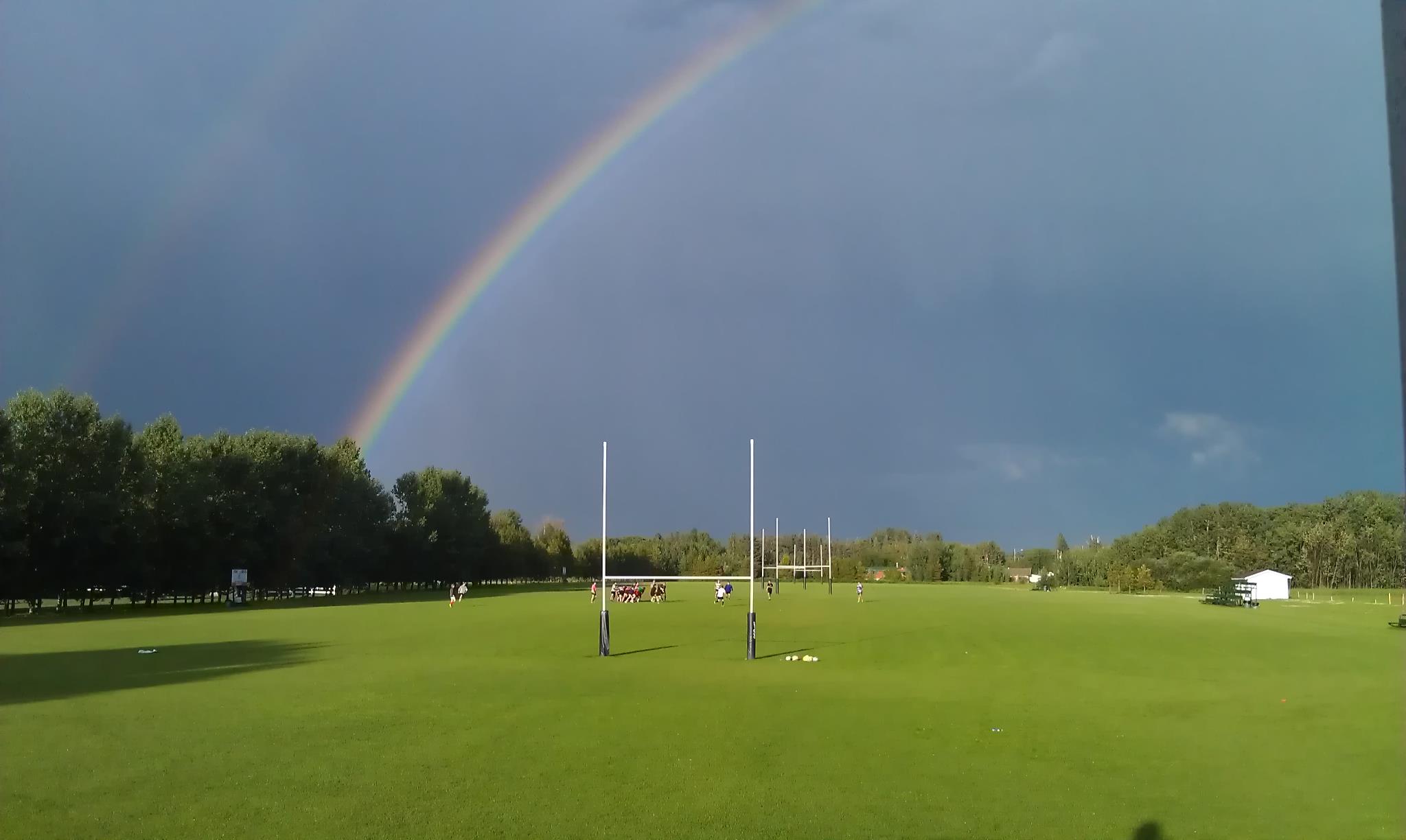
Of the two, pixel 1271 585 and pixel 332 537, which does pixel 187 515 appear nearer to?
pixel 332 537

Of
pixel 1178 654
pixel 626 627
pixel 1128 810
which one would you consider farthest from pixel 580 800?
pixel 626 627

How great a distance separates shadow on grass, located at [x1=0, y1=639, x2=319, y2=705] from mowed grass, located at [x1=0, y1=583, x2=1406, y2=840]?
0.48ft

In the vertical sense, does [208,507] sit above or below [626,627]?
above

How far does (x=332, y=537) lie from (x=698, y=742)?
3222 inches

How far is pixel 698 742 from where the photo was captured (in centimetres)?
1299

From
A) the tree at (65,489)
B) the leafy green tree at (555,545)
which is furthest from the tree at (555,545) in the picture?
the tree at (65,489)

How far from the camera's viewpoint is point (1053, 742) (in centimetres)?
1320

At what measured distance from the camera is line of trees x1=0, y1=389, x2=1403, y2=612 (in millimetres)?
57406

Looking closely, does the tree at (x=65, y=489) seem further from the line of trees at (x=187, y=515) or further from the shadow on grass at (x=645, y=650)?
the shadow on grass at (x=645, y=650)

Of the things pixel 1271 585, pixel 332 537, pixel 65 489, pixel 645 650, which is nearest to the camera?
pixel 645 650

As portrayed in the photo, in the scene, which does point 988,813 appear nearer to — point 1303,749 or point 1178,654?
point 1303,749

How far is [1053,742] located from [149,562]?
6619 cm

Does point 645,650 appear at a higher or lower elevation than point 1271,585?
higher

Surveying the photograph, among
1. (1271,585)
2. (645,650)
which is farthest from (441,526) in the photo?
(645,650)
